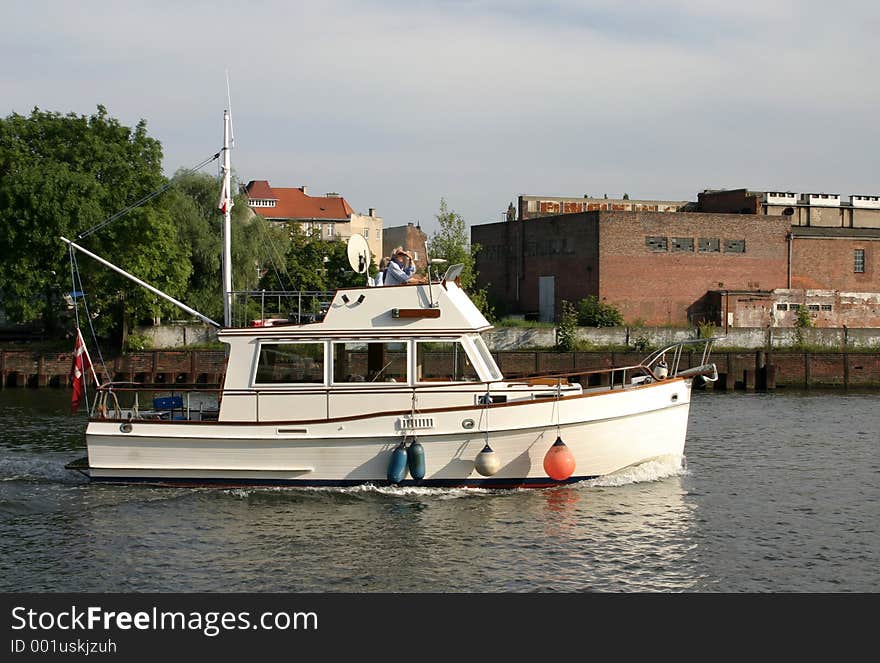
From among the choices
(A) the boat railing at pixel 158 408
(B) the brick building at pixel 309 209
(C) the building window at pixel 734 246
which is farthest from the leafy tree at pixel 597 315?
(B) the brick building at pixel 309 209

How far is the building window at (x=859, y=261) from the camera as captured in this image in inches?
2454

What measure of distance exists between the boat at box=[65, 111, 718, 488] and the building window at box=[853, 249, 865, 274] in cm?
4641

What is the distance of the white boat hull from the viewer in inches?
749

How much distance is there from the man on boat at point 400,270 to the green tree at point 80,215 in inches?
1054

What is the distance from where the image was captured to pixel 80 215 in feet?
146

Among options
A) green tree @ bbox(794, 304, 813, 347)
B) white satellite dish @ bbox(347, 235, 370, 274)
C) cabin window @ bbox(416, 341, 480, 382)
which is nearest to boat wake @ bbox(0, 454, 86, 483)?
white satellite dish @ bbox(347, 235, 370, 274)

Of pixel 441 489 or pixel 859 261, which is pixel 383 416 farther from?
pixel 859 261

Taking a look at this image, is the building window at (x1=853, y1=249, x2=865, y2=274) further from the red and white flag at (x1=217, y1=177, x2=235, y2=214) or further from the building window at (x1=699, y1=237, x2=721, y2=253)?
the red and white flag at (x1=217, y1=177, x2=235, y2=214)

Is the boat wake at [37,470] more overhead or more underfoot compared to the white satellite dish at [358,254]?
more underfoot

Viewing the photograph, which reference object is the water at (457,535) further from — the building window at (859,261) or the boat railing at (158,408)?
the building window at (859,261)

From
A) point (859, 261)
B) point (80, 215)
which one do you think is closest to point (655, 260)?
point (859, 261)
